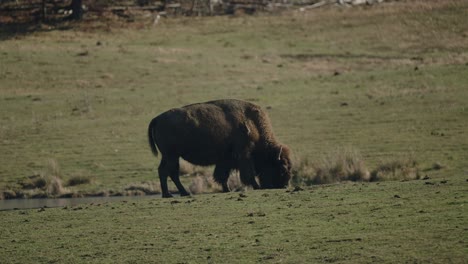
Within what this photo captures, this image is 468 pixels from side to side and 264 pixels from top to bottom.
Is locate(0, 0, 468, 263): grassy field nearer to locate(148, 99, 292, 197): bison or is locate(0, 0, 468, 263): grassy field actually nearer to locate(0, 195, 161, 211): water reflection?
locate(0, 195, 161, 211): water reflection

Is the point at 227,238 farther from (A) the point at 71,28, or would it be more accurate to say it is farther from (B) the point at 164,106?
(A) the point at 71,28

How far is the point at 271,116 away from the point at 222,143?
489 inches

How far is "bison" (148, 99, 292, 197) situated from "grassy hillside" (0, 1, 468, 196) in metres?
4.29

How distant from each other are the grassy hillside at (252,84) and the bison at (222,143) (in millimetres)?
4288

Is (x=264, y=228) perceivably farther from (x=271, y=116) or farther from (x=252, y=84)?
(x=252, y=84)

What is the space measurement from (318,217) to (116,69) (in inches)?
1185

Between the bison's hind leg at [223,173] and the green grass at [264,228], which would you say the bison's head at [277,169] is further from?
the green grass at [264,228]

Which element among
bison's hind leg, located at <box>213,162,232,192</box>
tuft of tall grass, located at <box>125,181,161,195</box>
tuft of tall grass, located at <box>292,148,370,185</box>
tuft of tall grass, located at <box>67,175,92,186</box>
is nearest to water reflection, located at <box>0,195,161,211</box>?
tuft of tall grass, located at <box>125,181,161,195</box>

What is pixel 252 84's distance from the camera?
40781mm

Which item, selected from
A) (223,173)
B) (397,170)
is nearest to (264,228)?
(223,173)

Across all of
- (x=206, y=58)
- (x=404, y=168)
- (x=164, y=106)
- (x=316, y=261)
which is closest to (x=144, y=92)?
(x=164, y=106)

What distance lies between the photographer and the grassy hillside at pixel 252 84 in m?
28.8

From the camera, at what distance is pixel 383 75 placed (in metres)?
40.1

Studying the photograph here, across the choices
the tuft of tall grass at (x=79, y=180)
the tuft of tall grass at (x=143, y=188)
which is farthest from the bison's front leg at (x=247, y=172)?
the tuft of tall grass at (x=79, y=180)
